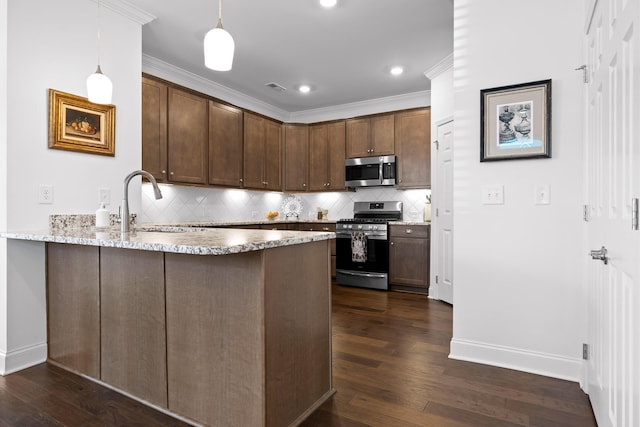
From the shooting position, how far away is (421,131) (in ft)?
15.5

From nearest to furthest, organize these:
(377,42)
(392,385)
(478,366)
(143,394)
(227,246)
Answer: (227,246) → (143,394) → (392,385) → (478,366) → (377,42)

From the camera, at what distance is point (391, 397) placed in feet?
6.32

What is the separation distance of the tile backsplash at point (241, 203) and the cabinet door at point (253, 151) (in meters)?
0.35

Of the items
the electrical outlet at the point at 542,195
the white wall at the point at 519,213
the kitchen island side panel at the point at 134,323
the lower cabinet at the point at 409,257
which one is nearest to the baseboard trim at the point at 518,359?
the white wall at the point at 519,213

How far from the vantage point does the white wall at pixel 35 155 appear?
2229 millimetres

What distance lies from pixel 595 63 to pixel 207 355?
2.22m

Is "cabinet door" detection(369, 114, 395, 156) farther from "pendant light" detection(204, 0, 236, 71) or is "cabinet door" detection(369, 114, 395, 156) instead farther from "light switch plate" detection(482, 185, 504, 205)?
"pendant light" detection(204, 0, 236, 71)

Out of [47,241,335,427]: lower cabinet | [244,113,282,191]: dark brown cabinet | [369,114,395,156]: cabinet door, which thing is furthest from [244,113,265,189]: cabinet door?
[47,241,335,427]: lower cabinet

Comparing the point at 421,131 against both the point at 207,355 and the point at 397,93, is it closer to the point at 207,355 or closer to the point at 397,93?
the point at 397,93

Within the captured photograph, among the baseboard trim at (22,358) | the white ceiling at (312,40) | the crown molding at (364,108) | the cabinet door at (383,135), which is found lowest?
the baseboard trim at (22,358)

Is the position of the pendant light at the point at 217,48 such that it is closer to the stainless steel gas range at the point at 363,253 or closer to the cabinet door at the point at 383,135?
the stainless steel gas range at the point at 363,253

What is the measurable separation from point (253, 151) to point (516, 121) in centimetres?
347

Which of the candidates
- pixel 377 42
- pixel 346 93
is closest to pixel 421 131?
pixel 346 93

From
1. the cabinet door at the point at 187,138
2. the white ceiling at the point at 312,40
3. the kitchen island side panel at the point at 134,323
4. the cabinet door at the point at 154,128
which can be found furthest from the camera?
the cabinet door at the point at 187,138
